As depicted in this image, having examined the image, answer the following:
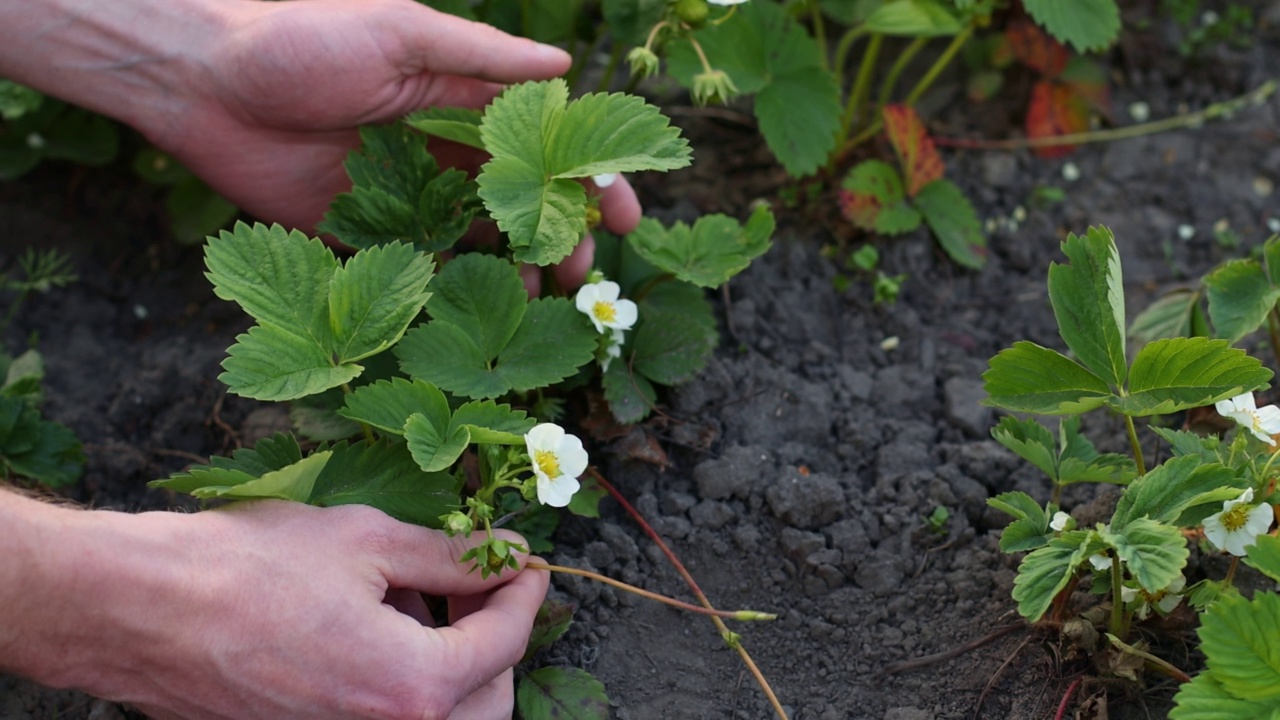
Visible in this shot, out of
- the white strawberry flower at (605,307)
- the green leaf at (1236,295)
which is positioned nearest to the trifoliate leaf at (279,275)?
the white strawberry flower at (605,307)

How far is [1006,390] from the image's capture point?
1.54 m

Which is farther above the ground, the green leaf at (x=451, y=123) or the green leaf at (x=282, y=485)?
the green leaf at (x=451, y=123)

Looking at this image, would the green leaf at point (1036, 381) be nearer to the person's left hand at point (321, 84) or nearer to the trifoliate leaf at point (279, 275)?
the person's left hand at point (321, 84)

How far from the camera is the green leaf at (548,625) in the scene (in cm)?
167

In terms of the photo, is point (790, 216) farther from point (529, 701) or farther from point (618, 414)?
point (529, 701)

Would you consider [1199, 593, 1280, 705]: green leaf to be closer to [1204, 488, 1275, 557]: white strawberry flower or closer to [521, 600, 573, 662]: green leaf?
[1204, 488, 1275, 557]: white strawberry flower

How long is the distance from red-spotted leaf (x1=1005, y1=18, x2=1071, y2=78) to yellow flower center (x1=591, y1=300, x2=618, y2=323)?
145cm

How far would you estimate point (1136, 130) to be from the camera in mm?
2688

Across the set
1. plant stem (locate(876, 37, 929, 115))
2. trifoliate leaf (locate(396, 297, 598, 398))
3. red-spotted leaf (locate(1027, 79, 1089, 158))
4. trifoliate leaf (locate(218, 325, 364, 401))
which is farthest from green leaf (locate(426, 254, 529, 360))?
red-spotted leaf (locate(1027, 79, 1089, 158))

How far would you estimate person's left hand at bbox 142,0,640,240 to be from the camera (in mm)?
1904

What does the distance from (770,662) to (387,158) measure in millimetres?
1075

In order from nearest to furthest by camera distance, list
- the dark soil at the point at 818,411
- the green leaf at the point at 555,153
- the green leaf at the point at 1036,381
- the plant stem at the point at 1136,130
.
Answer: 1. the green leaf at the point at 1036,381
2. the green leaf at the point at 555,153
3. the dark soil at the point at 818,411
4. the plant stem at the point at 1136,130

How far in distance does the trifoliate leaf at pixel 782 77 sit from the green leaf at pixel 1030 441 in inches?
31.1

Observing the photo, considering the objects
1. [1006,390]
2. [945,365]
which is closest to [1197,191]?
[945,365]
